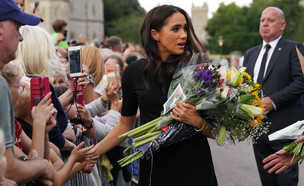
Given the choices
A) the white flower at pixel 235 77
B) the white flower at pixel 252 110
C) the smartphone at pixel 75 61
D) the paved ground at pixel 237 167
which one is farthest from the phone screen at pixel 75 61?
the paved ground at pixel 237 167

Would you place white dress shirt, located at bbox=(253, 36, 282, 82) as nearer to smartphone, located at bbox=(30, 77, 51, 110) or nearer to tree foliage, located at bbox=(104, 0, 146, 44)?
smartphone, located at bbox=(30, 77, 51, 110)

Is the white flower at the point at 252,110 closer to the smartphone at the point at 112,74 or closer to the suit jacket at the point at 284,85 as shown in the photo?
the smartphone at the point at 112,74

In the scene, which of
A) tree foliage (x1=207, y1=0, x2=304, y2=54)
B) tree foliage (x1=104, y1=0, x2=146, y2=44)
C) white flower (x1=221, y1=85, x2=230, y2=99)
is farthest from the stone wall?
white flower (x1=221, y1=85, x2=230, y2=99)

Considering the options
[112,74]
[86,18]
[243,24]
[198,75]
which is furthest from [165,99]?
[243,24]

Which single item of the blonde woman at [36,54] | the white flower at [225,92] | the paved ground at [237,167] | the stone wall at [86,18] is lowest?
the paved ground at [237,167]

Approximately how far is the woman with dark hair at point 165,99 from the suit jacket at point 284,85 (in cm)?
311

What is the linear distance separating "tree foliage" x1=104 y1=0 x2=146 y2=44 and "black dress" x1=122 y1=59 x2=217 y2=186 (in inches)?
3247

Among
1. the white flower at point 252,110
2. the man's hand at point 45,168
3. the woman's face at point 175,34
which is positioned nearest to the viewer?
the man's hand at point 45,168

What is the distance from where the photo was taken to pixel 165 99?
4.16 metres

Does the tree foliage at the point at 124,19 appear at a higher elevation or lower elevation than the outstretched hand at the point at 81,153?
higher

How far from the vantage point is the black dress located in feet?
13.2

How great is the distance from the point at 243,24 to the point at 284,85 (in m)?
89.3

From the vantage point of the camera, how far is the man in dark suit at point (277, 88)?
6988 mm

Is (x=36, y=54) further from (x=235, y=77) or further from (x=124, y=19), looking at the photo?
(x=124, y=19)
